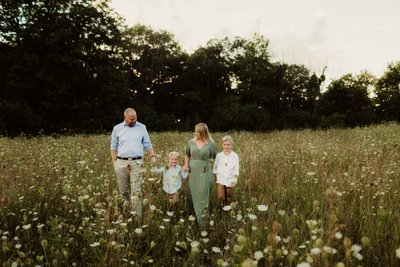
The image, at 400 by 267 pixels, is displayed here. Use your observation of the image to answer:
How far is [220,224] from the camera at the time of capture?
4.59 m

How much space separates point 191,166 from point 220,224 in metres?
1.24

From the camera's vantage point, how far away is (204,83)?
4475 cm

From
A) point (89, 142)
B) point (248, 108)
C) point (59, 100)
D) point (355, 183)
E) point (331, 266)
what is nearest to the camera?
point (331, 266)

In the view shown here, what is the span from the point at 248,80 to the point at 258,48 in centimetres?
604

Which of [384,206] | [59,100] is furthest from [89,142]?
[59,100]

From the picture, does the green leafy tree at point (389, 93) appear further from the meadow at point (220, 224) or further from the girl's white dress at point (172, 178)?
the girl's white dress at point (172, 178)

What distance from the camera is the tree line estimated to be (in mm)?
23500

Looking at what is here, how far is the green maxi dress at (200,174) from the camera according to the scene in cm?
521

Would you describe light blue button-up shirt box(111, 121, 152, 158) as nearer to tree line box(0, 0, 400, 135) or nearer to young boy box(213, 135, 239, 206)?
young boy box(213, 135, 239, 206)

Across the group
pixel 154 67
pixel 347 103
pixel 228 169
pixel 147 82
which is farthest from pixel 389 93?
pixel 228 169

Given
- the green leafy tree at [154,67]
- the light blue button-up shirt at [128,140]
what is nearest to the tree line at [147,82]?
the green leafy tree at [154,67]

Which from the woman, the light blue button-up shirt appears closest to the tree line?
the light blue button-up shirt

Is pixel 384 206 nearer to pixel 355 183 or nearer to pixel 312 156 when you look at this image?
pixel 355 183

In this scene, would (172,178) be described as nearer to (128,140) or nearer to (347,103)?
(128,140)
